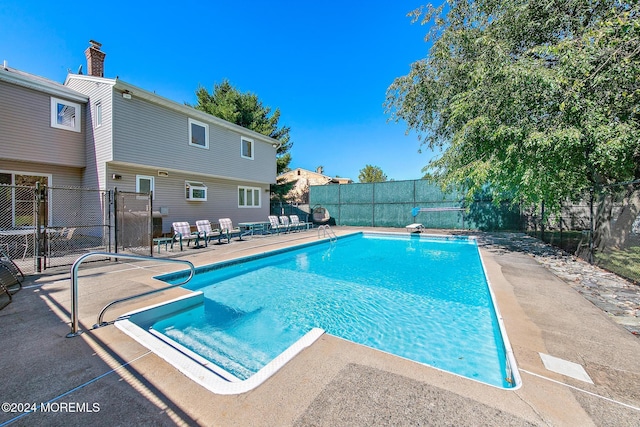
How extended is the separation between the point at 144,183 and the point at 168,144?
1.72m

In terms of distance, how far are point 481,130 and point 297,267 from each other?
6.05 metres

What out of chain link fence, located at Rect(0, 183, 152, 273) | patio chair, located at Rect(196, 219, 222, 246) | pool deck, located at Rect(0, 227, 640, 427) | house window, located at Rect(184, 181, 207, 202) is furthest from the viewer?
house window, located at Rect(184, 181, 207, 202)

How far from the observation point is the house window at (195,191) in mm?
11547

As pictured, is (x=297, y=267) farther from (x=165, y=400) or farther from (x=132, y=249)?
(x=165, y=400)

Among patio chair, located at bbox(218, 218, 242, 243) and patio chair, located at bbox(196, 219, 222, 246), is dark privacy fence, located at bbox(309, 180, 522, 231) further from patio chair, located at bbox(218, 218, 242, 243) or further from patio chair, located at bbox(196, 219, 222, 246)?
patio chair, located at bbox(196, 219, 222, 246)

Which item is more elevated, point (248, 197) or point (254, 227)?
point (248, 197)

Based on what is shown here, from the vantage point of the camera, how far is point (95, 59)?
32.4ft

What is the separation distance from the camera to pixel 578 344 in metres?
2.69

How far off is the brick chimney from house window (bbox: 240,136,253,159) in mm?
5768

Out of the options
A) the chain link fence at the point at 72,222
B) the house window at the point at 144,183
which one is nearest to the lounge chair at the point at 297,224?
the house window at the point at 144,183

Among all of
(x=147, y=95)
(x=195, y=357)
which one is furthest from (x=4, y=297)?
(x=147, y=95)

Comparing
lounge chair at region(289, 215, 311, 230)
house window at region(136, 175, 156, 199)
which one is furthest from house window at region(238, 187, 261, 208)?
house window at region(136, 175, 156, 199)

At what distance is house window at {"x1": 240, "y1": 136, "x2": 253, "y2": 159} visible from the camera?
1353cm

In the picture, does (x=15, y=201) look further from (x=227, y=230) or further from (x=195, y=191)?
(x=227, y=230)
